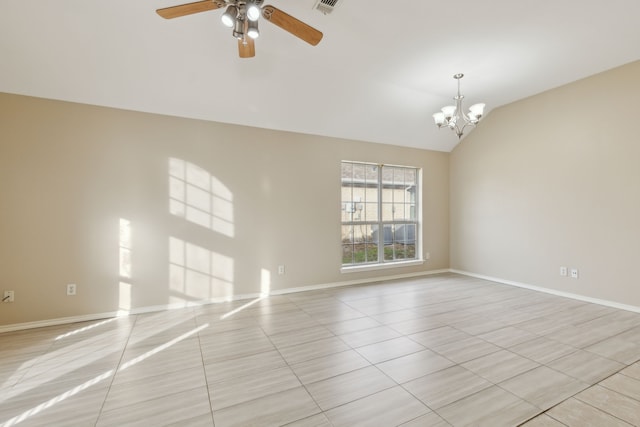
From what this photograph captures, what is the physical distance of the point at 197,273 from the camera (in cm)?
385

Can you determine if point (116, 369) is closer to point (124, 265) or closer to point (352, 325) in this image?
point (124, 265)

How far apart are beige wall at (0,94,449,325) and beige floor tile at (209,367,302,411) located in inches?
80.6

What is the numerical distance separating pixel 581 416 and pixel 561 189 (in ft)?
11.7

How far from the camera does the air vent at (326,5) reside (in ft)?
8.02

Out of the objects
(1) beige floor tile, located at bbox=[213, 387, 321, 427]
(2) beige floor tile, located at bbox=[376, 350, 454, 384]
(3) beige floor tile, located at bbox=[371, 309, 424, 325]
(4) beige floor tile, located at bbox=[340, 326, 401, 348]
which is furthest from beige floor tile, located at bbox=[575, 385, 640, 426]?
(1) beige floor tile, located at bbox=[213, 387, 321, 427]

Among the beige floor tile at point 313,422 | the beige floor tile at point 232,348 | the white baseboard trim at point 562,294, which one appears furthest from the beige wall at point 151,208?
the white baseboard trim at point 562,294

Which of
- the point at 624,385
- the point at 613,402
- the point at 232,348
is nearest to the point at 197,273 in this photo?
the point at 232,348

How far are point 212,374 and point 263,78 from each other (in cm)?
328

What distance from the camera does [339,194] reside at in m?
4.85

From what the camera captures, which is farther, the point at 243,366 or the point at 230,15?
the point at 243,366

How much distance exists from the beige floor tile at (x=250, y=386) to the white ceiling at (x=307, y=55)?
317 cm

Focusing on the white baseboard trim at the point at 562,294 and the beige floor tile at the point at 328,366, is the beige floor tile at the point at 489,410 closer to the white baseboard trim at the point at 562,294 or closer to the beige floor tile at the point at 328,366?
the beige floor tile at the point at 328,366

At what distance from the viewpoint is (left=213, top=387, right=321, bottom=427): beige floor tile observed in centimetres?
169

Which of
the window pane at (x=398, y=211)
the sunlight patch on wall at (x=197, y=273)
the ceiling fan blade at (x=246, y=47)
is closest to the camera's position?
the ceiling fan blade at (x=246, y=47)
